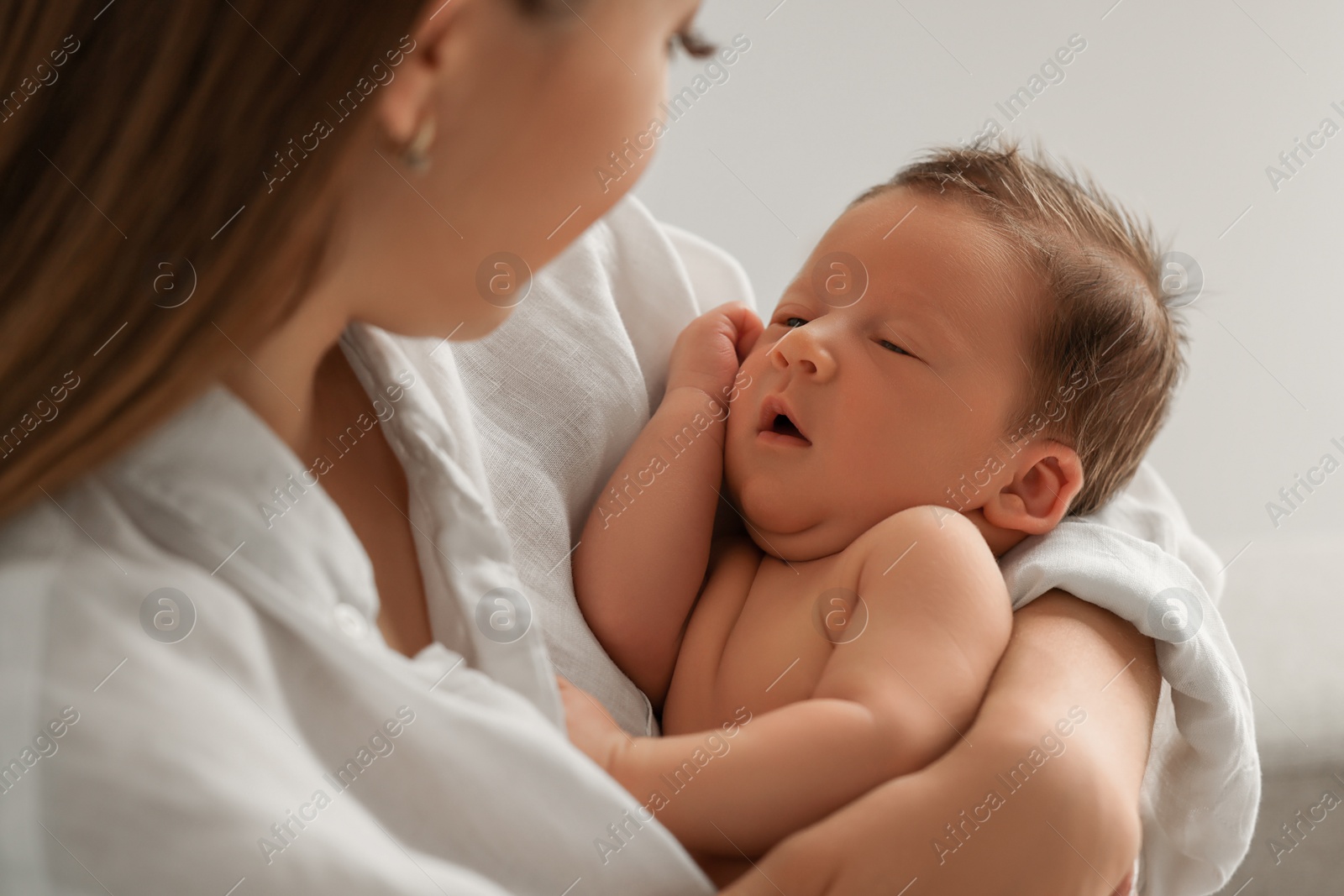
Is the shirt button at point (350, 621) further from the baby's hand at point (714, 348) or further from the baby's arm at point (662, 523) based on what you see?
the baby's hand at point (714, 348)

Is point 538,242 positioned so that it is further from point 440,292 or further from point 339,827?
point 339,827

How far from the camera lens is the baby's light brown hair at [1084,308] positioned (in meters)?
1.10

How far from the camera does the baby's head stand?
1053 millimetres

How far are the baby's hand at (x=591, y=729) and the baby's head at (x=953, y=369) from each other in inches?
12.3

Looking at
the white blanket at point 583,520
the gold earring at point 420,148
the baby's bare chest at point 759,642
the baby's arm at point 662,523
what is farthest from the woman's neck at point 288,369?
the baby's bare chest at point 759,642

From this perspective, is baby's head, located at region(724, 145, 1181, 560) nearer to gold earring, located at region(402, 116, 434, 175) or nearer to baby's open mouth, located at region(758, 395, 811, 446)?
baby's open mouth, located at region(758, 395, 811, 446)

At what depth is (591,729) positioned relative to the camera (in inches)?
32.5

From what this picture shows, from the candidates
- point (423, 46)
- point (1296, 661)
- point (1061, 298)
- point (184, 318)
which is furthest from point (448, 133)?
point (1296, 661)

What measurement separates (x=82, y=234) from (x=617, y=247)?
67 centimetres

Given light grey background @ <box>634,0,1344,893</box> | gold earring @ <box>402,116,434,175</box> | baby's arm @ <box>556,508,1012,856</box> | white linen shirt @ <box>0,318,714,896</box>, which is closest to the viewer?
white linen shirt @ <box>0,318,714,896</box>

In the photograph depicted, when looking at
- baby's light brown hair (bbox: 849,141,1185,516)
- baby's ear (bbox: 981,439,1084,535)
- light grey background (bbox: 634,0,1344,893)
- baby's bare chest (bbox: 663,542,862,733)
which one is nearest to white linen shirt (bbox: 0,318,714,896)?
baby's bare chest (bbox: 663,542,862,733)

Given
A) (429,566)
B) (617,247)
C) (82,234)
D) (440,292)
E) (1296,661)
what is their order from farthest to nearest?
(1296,661)
(617,247)
(429,566)
(440,292)
(82,234)

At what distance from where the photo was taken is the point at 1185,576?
104 centimetres

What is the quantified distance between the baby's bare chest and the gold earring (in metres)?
0.52
